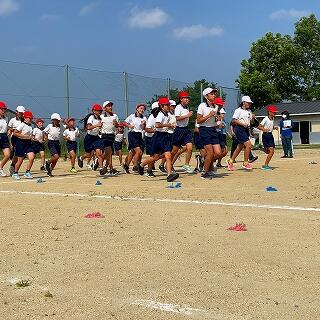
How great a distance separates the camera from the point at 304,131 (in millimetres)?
49312

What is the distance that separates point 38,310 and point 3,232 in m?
2.97

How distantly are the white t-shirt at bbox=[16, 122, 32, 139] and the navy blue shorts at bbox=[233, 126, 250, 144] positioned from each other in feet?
16.5

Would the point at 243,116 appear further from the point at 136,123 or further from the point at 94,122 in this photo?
the point at 94,122

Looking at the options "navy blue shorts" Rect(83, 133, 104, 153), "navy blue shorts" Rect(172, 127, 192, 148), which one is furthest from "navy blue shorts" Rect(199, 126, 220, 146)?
"navy blue shorts" Rect(83, 133, 104, 153)

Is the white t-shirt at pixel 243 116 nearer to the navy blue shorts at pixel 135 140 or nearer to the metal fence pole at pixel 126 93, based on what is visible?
the navy blue shorts at pixel 135 140

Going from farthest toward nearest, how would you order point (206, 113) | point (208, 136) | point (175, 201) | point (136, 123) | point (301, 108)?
point (301, 108), point (136, 123), point (208, 136), point (206, 113), point (175, 201)

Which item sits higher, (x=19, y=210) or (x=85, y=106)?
(x=85, y=106)

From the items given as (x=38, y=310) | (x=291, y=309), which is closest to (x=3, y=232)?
(x=38, y=310)

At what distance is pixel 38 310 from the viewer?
13.3 ft

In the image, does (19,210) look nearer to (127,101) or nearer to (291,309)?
(291,309)

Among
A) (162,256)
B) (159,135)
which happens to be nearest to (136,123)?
(159,135)

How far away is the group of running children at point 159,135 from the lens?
41.9 feet

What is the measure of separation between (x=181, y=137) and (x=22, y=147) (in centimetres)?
392

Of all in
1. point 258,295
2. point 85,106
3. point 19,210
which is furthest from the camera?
point 85,106
